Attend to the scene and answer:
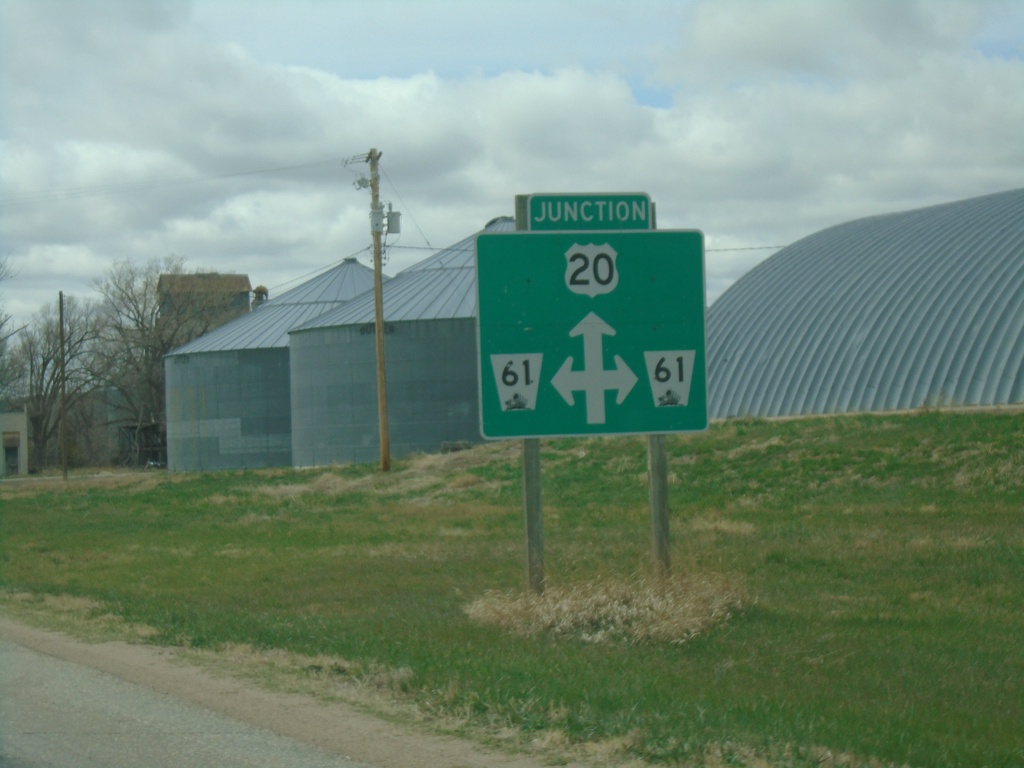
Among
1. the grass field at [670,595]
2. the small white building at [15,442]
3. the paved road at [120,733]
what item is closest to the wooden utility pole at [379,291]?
the grass field at [670,595]

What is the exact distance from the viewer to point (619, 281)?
36.9ft

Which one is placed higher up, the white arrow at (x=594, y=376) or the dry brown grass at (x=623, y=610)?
the white arrow at (x=594, y=376)

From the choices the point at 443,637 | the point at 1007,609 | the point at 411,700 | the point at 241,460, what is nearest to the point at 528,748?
the point at 411,700

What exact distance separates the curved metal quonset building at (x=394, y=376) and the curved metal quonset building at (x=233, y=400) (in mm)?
5163

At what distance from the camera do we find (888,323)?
33.3 m

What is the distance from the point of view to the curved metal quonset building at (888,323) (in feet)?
99.5

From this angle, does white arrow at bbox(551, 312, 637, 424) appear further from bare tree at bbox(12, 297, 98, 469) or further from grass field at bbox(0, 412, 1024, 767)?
bare tree at bbox(12, 297, 98, 469)

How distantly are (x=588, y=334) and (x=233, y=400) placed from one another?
4673cm

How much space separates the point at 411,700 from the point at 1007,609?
6169 millimetres

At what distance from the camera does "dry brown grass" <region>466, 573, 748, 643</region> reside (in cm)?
984

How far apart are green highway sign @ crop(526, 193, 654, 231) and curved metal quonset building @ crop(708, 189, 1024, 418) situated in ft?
64.7

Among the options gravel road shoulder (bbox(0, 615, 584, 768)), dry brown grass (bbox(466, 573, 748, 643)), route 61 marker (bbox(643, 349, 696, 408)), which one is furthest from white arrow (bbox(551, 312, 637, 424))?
gravel road shoulder (bbox(0, 615, 584, 768))

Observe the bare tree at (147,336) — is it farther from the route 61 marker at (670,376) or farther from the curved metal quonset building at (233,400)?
the route 61 marker at (670,376)

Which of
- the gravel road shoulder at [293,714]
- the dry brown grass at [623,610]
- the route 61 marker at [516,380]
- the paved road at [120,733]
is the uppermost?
the route 61 marker at [516,380]
